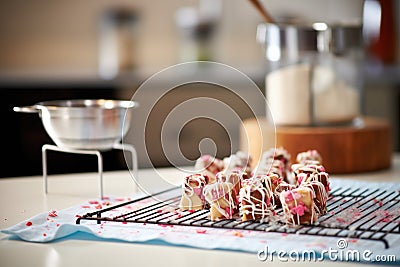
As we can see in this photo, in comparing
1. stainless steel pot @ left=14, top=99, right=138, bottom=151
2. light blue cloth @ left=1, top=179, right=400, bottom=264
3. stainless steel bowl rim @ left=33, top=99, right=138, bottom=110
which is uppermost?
stainless steel bowl rim @ left=33, top=99, right=138, bottom=110

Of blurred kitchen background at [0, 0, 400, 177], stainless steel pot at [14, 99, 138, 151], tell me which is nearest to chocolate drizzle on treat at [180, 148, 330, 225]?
stainless steel pot at [14, 99, 138, 151]

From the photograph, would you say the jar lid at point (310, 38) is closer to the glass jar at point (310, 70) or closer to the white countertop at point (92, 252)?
the glass jar at point (310, 70)

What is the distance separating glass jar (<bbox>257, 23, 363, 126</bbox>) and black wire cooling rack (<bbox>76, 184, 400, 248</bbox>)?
0.45 m

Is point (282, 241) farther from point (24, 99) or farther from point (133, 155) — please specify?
point (24, 99)

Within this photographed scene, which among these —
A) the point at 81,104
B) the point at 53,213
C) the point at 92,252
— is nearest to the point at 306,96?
the point at 81,104

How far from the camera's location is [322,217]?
1266mm

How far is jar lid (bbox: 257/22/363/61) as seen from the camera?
185cm

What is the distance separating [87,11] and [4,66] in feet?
1.83

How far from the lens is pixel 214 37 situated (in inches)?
163

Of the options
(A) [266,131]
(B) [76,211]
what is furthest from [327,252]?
(A) [266,131]

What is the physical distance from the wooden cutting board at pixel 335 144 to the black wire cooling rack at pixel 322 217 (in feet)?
1.22

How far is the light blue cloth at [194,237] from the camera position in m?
1.07

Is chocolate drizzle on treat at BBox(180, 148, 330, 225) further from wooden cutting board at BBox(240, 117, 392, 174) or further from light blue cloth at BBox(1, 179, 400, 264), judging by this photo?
A: wooden cutting board at BBox(240, 117, 392, 174)

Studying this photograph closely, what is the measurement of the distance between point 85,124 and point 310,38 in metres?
0.66
